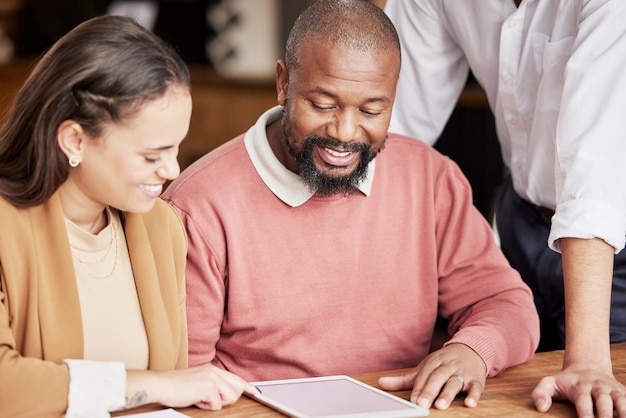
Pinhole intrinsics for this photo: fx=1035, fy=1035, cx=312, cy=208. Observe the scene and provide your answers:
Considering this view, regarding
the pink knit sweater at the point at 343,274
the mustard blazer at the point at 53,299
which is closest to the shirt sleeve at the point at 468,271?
the pink knit sweater at the point at 343,274

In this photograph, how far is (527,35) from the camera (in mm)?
2186

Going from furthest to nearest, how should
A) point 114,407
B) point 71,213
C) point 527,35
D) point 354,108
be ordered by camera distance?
point 527,35 < point 354,108 < point 71,213 < point 114,407

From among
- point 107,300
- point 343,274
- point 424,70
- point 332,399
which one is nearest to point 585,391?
point 332,399

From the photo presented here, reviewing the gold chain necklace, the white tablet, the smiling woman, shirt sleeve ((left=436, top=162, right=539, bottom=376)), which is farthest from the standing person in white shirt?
the gold chain necklace

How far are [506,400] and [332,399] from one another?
31cm

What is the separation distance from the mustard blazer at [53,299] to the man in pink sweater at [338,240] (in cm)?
15

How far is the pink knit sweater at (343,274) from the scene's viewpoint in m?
1.96

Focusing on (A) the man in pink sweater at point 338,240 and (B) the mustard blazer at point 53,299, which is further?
(A) the man in pink sweater at point 338,240

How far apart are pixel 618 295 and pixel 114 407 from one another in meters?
1.18

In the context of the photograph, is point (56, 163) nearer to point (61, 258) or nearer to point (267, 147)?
point (61, 258)

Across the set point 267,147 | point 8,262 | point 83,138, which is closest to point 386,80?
point 267,147

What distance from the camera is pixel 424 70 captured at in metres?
2.45

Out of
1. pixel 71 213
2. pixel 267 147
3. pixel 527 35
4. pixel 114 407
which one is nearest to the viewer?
pixel 114 407

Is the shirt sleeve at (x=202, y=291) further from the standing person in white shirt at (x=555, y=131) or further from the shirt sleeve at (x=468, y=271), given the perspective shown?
the standing person in white shirt at (x=555, y=131)
